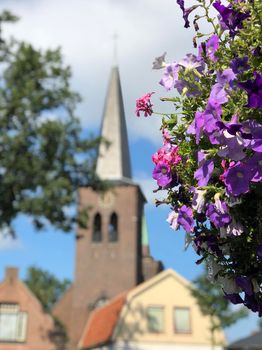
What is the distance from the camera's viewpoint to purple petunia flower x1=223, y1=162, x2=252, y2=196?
2.46 m

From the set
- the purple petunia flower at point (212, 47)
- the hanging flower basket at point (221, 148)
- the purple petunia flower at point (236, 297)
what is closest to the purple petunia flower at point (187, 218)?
the hanging flower basket at point (221, 148)

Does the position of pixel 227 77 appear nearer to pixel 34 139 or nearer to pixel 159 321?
pixel 34 139

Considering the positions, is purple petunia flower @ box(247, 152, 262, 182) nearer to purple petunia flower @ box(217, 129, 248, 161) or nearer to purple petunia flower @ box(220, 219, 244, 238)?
purple petunia flower @ box(217, 129, 248, 161)

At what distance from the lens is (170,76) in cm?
314

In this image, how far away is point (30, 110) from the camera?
941 inches

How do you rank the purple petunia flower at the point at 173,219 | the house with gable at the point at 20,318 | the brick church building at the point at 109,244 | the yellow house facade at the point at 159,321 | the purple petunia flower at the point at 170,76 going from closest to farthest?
the purple petunia flower at the point at 173,219 → the purple petunia flower at the point at 170,76 → the yellow house facade at the point at 159,321 → the house with gable at the point at 20,318 → the brick church building at the point at 109,244

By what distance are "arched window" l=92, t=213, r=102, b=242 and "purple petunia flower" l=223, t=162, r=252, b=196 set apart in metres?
49.0

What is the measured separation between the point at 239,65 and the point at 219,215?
0.69 meters

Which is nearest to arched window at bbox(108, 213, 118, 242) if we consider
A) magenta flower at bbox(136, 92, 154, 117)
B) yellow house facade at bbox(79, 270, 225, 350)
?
yellow house facade at bbox(79, 270, 225, 350)

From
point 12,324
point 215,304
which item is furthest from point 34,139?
point 12,324

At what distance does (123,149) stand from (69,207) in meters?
28.9

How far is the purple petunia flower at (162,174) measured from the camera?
297 cm

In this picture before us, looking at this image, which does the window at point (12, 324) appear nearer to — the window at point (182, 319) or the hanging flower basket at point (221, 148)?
the window at point (182, 319)

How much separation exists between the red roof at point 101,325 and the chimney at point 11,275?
22.4 feet
